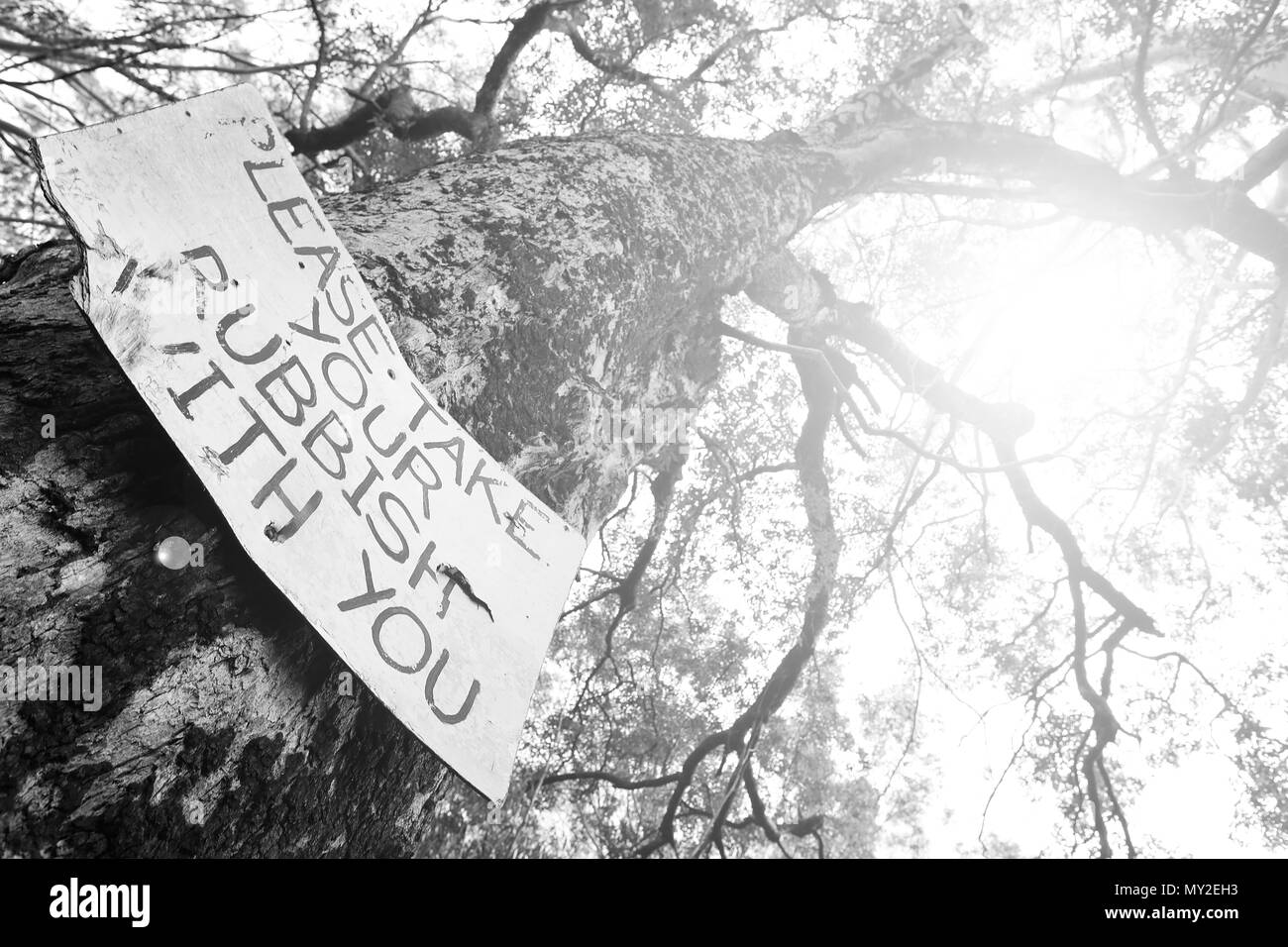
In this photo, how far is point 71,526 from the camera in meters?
0.60

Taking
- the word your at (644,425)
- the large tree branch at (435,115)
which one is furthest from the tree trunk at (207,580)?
the large tree branch at (435,115)

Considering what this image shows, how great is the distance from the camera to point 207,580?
658mm

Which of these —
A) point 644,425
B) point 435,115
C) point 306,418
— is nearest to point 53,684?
point 306,418

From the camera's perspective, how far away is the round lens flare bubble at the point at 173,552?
647mm

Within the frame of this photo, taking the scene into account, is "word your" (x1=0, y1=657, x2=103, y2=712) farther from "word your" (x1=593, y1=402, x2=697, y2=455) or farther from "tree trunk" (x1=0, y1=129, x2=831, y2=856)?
"word your" (x1=593, y1=402, x2=697, y2=455)

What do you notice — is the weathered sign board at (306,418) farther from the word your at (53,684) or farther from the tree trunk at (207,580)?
the word your at (53,684)

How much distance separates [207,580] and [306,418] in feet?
0.80

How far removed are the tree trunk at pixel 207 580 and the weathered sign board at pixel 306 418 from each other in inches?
1.9

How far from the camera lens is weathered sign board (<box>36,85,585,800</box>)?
0.69m

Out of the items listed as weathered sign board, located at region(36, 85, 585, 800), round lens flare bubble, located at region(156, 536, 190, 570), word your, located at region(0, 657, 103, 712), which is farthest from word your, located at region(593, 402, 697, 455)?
word your, located at region(0, 657, 103, 712)
